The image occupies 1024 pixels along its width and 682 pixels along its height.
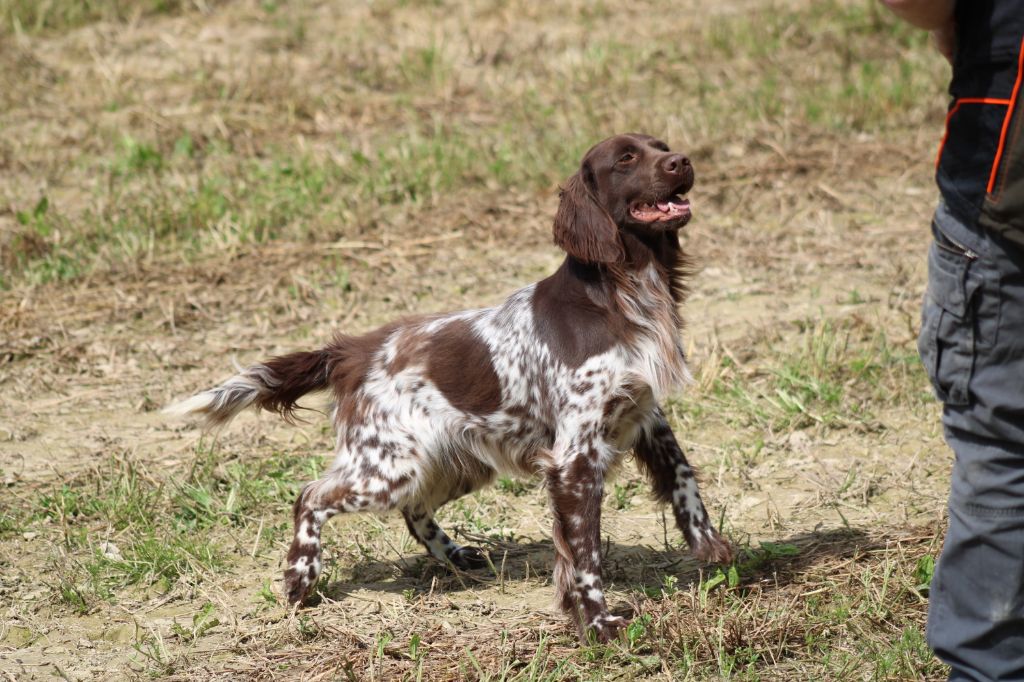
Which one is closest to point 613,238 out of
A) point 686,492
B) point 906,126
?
point 686,492

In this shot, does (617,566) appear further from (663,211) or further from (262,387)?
(262,387)

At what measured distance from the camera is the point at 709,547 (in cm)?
438

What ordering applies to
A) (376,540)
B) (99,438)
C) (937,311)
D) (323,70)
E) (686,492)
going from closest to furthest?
1. (937,311)
2. (686,492)
3. (376,540)
4. (99,438)
5. (323,70)

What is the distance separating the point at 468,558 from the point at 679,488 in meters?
0.90

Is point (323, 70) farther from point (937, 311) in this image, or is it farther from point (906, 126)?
point (937, 311)

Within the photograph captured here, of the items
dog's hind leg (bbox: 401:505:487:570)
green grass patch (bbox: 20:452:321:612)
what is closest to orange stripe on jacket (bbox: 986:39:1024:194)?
dog's hind leg (bbox: 401:505:487:570)

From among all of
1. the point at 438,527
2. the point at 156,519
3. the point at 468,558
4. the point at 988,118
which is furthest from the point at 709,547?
the point at 156,519

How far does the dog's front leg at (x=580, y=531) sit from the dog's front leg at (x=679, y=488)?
0.88ft

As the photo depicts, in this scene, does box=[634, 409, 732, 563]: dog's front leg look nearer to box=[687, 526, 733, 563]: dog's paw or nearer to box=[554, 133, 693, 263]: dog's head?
box=[687, 526, 733, 563]: dog's paw

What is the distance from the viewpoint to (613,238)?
4.25m

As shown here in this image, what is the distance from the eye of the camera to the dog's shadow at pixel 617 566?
14.9 ft

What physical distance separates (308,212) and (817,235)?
3.14 meters

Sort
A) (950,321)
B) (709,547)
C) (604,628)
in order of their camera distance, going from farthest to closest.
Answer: (709,547)
(604,628)
(950,321)

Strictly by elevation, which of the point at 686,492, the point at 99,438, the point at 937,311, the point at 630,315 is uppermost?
the point at 937,311
